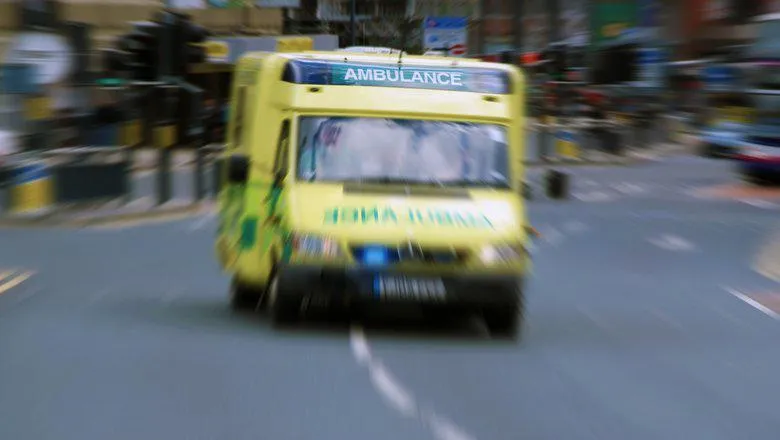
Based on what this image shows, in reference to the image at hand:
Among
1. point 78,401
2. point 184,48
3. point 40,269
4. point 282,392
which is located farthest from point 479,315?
point 184,48

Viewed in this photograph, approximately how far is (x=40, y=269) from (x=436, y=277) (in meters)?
7.16

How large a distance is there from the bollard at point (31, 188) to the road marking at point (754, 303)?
12.2 m

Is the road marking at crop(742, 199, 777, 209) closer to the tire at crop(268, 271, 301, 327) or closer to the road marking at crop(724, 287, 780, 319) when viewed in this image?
the road marking at crop(724, 287, 780, 319)

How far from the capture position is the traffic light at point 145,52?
25.0 m

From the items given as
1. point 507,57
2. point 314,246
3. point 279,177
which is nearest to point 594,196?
point 279,177

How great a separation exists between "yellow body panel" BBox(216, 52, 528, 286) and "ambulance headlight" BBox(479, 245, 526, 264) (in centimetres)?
4

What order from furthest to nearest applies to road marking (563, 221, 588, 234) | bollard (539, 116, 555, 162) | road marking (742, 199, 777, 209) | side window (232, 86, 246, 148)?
bollard (539, 116, 555, 162), road marking (742, 199, 777, 209), road marking (563, 221, 588, 234), side window (232, 86, 246, 148)

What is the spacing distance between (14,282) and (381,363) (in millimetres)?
6541

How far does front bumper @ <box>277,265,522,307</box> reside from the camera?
31.9 ft

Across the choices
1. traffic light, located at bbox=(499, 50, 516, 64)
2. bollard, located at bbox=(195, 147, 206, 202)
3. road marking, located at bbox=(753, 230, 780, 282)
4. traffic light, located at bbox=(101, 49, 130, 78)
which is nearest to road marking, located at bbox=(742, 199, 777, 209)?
road marking, located at bbox=(753, 230, 780, 282)

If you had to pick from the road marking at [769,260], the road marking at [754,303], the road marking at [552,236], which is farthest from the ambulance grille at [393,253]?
the road marking at [552,236]

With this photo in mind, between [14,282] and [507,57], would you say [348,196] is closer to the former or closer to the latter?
[14,282]

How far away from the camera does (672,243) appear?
19844mm

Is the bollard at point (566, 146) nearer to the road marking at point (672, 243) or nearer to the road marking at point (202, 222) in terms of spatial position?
the road marking at point (202, 222)
